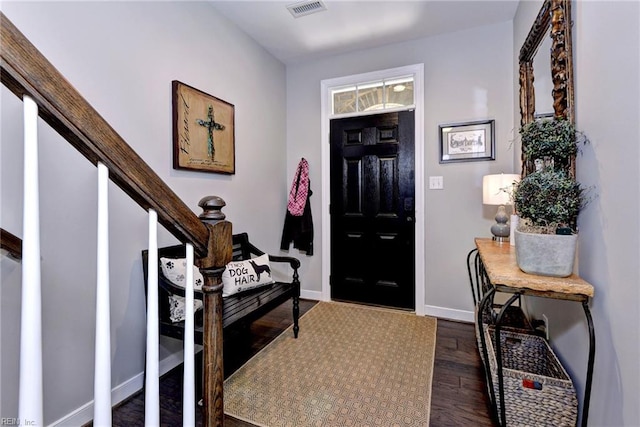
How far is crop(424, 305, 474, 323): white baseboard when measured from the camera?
273 centimetres

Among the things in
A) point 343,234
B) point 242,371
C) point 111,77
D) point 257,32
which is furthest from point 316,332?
point 257,32

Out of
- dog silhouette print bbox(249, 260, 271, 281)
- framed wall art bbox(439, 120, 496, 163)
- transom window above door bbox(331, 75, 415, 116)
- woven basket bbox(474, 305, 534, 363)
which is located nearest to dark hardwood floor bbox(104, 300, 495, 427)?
woven basket bbox(474, 305, 534, 363)

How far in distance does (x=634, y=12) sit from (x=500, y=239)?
143 cm

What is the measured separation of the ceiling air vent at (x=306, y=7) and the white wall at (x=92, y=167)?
1.88 ft

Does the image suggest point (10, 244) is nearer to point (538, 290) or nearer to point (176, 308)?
point (176, 308)

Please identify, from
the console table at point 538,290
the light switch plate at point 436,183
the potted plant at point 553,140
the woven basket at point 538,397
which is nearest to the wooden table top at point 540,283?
the console table at point 538,290

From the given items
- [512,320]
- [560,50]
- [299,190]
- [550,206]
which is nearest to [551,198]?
[550,206]

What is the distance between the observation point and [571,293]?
3.76ft

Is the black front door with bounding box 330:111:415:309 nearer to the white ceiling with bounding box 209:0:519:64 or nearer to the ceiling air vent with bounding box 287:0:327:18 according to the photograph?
the white ceiling with bounding box 209:0:519:64

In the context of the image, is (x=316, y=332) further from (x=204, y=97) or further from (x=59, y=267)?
(x=204, y=97)

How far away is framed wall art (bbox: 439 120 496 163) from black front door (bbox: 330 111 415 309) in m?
0.30

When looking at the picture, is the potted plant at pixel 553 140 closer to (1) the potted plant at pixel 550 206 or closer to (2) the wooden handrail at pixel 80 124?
(1) the potted plant at pixel 550 206

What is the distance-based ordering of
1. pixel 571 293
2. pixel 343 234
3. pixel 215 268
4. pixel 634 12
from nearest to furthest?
1. pixel 215 268
2. pixel 634 12
3. pixel 571 293
4. pixel 343 234

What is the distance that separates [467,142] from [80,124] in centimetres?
280
